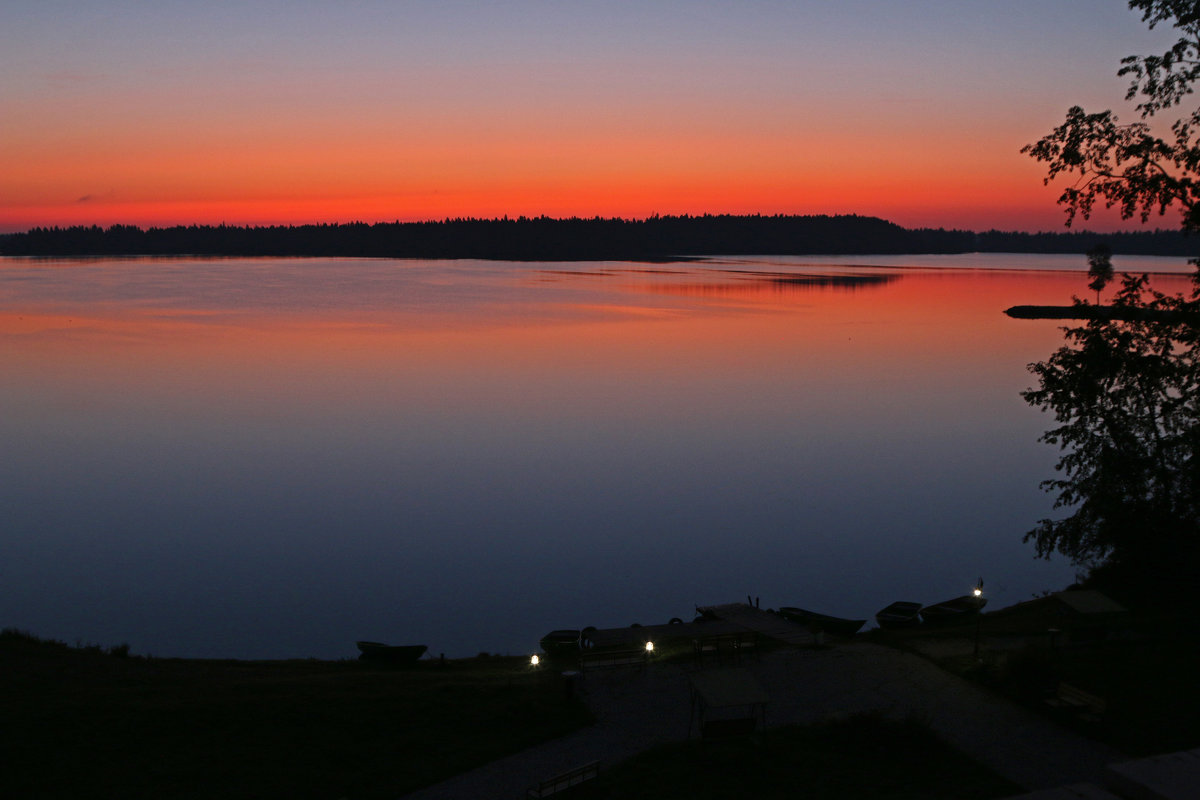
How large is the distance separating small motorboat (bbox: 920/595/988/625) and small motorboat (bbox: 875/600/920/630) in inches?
10.5

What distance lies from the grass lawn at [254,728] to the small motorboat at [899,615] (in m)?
9.35

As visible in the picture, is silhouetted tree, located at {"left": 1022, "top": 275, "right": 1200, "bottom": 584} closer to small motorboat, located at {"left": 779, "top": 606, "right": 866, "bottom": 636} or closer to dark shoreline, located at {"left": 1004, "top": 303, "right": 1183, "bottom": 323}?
dark shoreline, located at {"left": 1004, "top": 303, "right": 1183, "bottom": 323}

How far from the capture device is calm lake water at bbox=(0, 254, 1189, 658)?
979 inches

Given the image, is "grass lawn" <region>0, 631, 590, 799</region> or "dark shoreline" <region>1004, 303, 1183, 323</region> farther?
"dark shoreline" <region>1004, 303, 1183, 323</region>

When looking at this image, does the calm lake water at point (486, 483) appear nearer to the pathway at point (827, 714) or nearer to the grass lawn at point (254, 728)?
the grass lawn at point (254, 728)

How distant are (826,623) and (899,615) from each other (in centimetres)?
223

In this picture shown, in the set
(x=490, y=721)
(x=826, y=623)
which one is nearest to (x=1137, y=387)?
(x=826, y=623)

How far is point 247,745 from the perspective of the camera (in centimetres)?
1354

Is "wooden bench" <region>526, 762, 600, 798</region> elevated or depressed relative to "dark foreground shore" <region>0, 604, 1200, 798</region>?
elevated

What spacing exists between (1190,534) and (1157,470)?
152 centimetres

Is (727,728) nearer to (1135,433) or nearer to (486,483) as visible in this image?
(1135,433)

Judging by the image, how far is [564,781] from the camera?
1182 centimetres

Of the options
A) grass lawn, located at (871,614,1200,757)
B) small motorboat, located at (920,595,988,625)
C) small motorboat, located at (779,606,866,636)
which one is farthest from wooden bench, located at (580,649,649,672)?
small motorboat, located at (920,595,988,625)

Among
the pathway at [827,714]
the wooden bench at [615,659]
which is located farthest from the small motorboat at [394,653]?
the pathway at [827,714]
